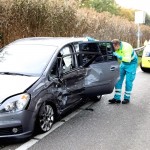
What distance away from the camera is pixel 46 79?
5820 millimetres

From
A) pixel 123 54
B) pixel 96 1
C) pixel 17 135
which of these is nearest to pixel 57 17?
pixel 123 54

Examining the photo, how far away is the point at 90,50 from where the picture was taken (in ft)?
24.5

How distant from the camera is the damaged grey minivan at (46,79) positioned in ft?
17.0

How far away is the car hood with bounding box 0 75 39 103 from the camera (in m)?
5.19

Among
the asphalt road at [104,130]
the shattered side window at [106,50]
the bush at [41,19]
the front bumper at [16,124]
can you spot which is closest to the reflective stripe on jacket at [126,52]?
the shattered side window at [106,50]

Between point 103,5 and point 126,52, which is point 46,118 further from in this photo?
point 103,5

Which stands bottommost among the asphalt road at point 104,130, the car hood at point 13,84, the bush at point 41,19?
the asphalt road at point 104,130

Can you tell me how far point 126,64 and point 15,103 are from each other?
4.04m

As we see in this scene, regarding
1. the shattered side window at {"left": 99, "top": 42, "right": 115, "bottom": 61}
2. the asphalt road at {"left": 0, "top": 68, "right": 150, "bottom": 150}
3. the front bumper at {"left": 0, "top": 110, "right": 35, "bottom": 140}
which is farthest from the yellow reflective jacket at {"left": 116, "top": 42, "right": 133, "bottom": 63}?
the front bumper at {"left": 0, "top": 110, "right": 35, "bottom": 140}

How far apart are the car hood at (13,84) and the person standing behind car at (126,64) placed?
118 inches

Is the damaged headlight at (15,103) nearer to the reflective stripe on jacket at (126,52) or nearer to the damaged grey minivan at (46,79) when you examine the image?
the damaged grey minivan at (46,79)

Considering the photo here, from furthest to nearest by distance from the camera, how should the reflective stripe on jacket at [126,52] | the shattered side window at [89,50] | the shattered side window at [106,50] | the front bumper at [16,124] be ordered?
the reflective stripe on jacket at [126,52] < the shattered side window at [106,50] < the shattered side window at [89,50] < the front bumper at [16,124]

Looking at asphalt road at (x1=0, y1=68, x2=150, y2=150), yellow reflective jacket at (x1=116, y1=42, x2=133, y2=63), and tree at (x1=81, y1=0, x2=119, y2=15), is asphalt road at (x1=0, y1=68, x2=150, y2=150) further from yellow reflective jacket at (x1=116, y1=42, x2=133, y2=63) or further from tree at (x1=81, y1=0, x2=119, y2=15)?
tree at (x1=81, y1=0, x2=119, y2=15)

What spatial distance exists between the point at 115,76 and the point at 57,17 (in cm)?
776
